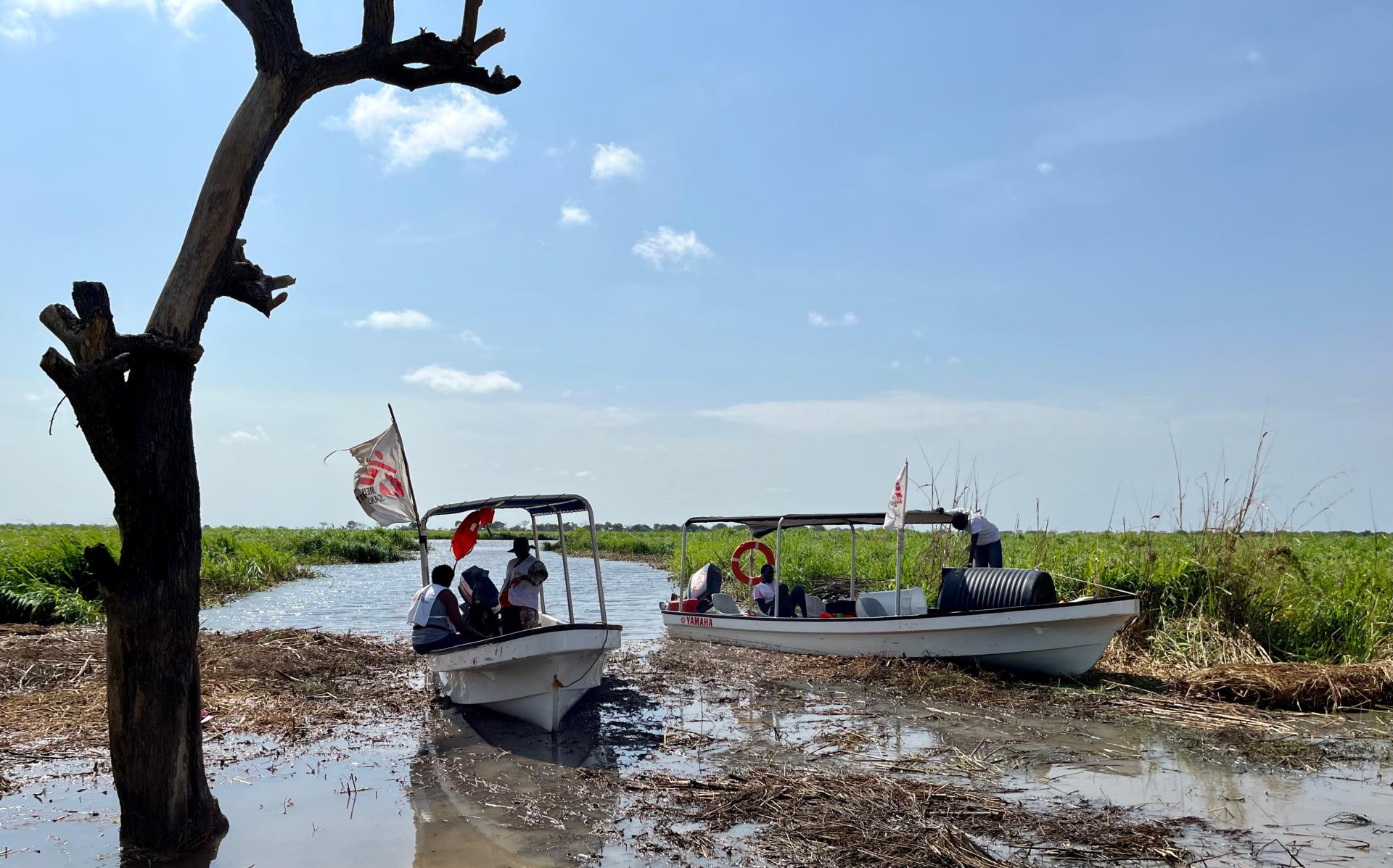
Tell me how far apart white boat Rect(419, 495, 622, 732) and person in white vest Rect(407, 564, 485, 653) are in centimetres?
16

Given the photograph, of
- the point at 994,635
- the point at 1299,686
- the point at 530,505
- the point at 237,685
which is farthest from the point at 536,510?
the point at 1299,686

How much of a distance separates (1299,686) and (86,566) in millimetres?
18936

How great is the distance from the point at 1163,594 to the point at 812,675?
4.99 metres

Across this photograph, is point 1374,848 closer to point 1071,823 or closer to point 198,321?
point 1071,823

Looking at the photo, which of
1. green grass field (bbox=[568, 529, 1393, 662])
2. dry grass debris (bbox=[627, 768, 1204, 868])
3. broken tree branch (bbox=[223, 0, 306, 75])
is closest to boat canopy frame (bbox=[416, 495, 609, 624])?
dry grass debris (bbox=[627, 768, 1204, 868])

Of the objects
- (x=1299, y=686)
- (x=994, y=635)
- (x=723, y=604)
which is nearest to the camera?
(x=1299, y=686)

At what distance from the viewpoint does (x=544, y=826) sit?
22.1 feet

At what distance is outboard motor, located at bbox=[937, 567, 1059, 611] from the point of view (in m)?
11.8

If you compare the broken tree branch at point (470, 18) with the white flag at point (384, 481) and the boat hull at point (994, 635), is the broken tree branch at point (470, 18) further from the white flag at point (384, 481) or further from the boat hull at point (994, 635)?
the boat hull at point (994, 635)

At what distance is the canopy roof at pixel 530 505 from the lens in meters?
10.5

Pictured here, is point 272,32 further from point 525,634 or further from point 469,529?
point 469,529

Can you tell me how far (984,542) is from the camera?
550 inches

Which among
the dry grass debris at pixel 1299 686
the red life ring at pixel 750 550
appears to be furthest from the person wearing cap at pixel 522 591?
the dry grass debris at pixel 1299 686

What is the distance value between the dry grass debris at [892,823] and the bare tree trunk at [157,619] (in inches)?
125
